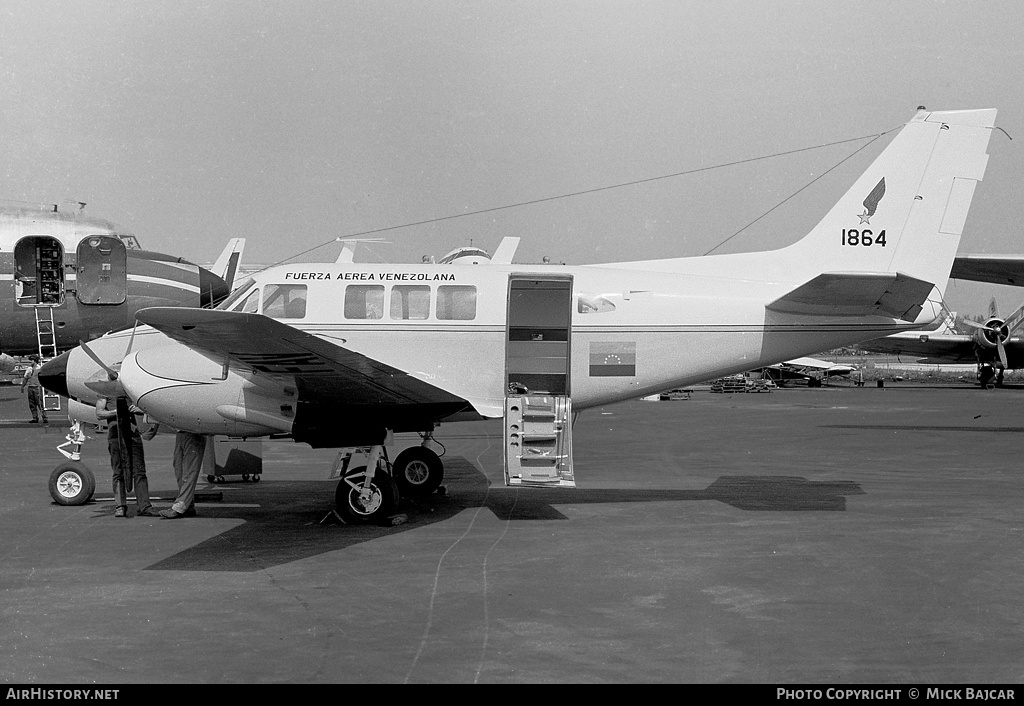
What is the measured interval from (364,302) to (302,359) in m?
2.61

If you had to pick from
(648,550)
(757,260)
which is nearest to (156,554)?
(648,550)

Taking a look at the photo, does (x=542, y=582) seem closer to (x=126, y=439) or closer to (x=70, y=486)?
(x=126, y=439)

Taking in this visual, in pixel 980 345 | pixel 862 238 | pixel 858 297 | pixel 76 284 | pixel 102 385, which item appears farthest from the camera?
pixel 980 345

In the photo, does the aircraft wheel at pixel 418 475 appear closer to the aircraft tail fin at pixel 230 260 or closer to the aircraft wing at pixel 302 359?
the aircraft wing at pixel 302 359

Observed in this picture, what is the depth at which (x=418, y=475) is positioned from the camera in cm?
1298

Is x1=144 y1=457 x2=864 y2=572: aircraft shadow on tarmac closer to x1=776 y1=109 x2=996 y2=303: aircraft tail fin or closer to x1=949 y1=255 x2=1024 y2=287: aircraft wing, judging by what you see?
x1=776 y1=109 x2=996 y2=303: aircraft tail fin

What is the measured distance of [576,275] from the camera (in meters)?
12.2

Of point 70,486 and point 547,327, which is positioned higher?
point 547,327

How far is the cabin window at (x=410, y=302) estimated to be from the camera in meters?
11.8

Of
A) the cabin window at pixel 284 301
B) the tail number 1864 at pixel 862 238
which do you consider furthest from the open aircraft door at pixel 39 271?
the tail number 1864 at pixel 862 238

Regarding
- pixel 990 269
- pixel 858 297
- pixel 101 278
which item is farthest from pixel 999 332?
pixel 101 278

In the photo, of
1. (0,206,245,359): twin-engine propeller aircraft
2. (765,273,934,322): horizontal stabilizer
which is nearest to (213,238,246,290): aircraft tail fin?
(0,206,245,359): twin-engine propeller aircraft

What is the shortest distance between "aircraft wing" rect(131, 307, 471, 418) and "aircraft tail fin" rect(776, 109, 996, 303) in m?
5.64

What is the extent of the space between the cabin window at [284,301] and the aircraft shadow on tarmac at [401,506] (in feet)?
8.54
